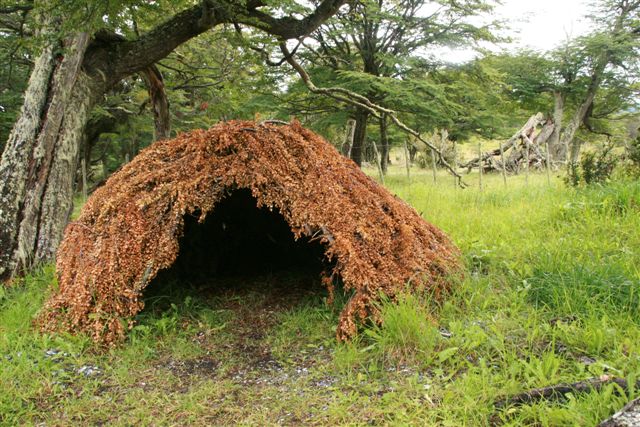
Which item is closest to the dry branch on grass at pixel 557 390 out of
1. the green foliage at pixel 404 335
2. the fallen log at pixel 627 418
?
the fallen log at pixel 627 418

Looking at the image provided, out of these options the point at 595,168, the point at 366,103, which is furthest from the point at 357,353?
the point at 595,168

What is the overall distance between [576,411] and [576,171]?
5255 mm

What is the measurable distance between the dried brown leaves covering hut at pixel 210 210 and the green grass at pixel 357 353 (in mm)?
213

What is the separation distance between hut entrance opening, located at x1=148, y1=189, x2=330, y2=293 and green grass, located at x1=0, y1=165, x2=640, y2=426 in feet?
1.32

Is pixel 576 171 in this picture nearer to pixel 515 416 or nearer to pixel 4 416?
pixel 515 416

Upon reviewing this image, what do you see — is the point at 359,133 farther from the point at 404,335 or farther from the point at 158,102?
the point at 404,335

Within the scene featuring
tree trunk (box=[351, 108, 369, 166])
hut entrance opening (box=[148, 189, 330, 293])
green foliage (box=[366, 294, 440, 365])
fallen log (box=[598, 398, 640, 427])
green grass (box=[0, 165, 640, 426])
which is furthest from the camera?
tree trunk (box=[351, 108, 369, 166])

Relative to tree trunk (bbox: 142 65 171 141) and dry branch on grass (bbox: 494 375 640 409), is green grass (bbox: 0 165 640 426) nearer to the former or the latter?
dry branch on grass (bbox: 494 375 640 409)

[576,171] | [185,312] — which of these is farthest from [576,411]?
[576,171]

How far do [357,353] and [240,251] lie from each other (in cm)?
292

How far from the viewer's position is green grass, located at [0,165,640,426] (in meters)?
2.49

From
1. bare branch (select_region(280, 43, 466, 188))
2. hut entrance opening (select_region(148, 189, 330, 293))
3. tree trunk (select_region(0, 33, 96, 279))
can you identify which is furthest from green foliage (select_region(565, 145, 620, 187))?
tree trunk (select_region(0, 33, 96, 279))

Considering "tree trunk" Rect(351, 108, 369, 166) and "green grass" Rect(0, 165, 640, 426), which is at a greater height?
"tree trunk" Rect(351, 108, 369, 166)

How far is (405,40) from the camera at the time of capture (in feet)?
40.3
